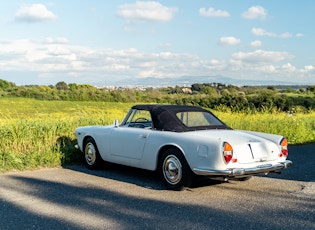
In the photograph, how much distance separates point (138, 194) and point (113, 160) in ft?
5.19

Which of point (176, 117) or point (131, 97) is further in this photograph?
point (131, 97)

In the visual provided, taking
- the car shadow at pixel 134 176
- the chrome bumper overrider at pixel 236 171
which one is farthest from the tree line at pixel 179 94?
the chrome bumper overrider at pixel 236 171

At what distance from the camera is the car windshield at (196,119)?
6.94 m

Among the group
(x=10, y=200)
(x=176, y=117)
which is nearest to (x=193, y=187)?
(x=176, y=117)

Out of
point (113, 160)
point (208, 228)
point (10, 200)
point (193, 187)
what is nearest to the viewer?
point (208, 228)

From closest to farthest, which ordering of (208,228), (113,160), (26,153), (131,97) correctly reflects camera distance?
(208,228), (113,160), (26,153), (131,97)

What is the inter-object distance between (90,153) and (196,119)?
7.92 ft

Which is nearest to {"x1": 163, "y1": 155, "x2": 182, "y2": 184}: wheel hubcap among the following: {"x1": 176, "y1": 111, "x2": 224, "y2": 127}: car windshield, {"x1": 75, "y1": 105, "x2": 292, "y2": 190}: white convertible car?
{"x1": 75, "y1": 105, "x2": 292, "y2": 190}: white convertible car

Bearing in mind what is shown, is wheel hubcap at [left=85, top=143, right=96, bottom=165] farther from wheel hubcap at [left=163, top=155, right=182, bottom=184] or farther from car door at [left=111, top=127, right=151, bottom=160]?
wheel hubcap at [left=163, top=155, right=182, bottom=184]

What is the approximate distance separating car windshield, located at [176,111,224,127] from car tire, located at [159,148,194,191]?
0.68m

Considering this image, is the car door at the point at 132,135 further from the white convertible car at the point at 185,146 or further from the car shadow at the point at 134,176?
the car shadow at the point at 134,176

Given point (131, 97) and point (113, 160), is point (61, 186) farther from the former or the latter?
point (131, 97)

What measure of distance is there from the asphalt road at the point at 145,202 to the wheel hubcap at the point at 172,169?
198mm

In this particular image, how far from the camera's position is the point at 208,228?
4512mm
